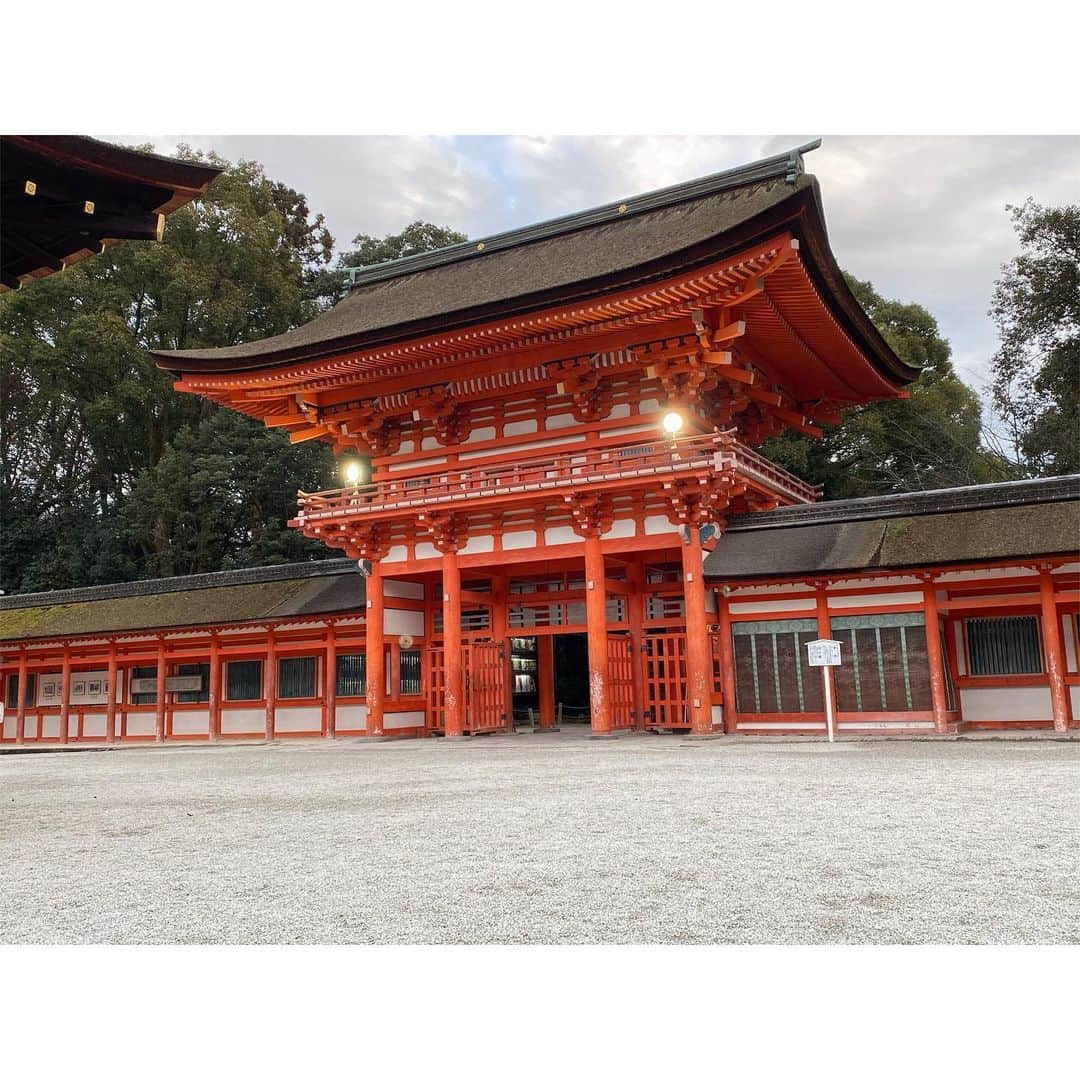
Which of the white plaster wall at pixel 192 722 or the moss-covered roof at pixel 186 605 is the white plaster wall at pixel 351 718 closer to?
the moss-covered roof at pixel 186 605

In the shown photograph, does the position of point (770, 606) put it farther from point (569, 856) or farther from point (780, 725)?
point (569, 856)

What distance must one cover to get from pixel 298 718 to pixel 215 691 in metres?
2.23

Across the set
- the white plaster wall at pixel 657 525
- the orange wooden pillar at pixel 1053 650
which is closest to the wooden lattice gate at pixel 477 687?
the white plaster wall at pixel 657 525

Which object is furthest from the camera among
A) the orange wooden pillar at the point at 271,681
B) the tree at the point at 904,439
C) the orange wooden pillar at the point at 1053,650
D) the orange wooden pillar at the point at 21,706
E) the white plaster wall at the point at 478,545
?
the tree at the point at 904,439

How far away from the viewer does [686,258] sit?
14430 millimetres

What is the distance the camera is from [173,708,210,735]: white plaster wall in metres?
21.6

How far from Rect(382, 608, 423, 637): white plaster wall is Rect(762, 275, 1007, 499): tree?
41.4 feet

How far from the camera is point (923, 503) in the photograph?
15.6 metres

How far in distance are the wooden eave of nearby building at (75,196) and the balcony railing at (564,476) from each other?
9489 millimetres

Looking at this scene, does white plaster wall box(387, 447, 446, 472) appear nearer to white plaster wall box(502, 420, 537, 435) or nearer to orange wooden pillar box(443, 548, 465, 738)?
white plaster wall box(502, 420, 537, 435)

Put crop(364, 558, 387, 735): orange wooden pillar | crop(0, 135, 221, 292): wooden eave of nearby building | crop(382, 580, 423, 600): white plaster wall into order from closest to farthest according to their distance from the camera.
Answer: crop(0, 135, 221, 292): wooden eave of nearby building, crop(364, 558, 387, 735): orange wooden pillar, crop(382, 580, 423, 600): white plaster wall

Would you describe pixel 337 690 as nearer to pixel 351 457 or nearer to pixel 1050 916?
pixel 351 457

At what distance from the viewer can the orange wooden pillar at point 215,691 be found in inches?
834

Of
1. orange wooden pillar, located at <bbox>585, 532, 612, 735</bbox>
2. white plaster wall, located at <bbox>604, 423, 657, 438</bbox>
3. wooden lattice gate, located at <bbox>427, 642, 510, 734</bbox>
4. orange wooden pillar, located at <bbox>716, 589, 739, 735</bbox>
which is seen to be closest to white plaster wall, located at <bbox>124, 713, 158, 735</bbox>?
wooden lattice gate, located at <bbox>427, 642, 510, 734</bbox>
